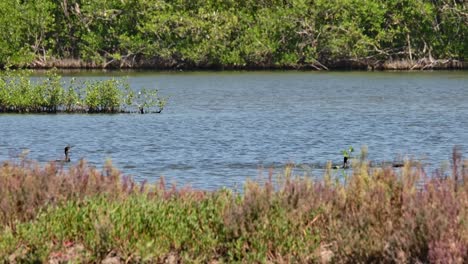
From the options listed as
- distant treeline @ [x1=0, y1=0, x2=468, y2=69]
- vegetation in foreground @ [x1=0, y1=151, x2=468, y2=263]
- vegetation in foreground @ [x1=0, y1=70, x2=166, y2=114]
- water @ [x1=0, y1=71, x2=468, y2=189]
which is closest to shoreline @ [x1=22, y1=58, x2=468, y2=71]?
distant treeline @ [x1=0, y1=0, x2=468, y2=69]

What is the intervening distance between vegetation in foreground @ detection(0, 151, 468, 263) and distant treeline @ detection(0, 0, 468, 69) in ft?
254

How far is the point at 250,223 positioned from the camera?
1132cm

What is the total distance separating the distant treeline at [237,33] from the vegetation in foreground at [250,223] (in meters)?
77.5

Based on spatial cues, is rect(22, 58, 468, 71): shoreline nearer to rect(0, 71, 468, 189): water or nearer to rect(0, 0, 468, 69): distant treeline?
rect(0, 0, 468, 69): distant treeline

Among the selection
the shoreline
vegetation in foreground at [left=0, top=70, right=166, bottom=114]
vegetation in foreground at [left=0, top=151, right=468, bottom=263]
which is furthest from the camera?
the shoreline

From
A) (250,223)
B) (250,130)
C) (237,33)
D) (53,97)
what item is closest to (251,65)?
(237,33)

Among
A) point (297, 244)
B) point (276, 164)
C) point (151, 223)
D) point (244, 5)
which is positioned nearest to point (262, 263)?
point (297, 244)

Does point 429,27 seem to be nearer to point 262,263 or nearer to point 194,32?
point 194,32

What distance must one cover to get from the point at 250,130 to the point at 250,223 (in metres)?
29.0

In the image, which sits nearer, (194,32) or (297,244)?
(297,244)

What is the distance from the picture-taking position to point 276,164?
2891 centimetres

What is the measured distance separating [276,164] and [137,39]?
212ft

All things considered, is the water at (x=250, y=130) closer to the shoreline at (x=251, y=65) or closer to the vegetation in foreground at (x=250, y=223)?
the vegetation in foreground at (x=250, y=223)

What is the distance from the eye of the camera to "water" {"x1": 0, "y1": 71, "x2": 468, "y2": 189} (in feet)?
96.3
